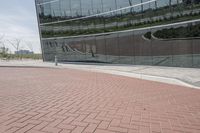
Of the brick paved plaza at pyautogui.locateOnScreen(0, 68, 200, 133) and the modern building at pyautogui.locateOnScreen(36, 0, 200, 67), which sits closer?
the brick paved plaza at pyautogui.locateOnScreen(0, 68, 200, 133)

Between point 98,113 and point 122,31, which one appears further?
point 122,31

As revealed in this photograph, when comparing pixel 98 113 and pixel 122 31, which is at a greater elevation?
pixel 122 31

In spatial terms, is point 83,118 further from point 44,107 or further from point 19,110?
point 19,110

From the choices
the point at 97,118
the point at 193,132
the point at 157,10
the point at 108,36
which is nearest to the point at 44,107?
the point at 97,118

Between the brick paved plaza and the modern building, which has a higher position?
the modern building

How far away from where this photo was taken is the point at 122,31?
64.8 feet

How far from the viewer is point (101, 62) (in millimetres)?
21734

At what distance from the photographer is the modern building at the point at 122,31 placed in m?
15.6

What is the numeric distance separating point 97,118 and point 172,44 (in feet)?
44.4

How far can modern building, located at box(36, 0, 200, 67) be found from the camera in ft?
51.2

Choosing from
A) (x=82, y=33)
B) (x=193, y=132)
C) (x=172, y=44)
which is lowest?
(x=193, y=132)

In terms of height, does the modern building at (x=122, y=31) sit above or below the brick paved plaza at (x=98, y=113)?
above

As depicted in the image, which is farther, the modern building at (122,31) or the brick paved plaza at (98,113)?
the modern building at (122,31)

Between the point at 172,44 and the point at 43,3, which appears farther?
the point at 43,3
